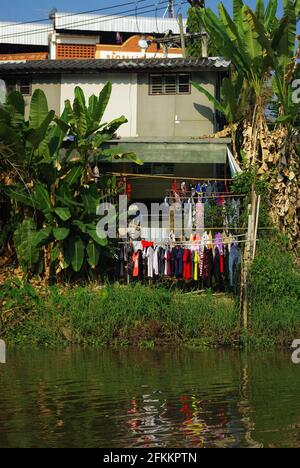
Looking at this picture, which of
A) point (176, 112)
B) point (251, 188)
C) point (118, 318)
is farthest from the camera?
point (176, 112)

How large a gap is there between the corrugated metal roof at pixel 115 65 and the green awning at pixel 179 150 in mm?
2228

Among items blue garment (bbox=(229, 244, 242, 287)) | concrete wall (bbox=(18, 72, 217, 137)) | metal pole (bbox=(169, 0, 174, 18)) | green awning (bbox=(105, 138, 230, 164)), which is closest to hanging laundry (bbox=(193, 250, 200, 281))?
blue garment (bbox=(229, 244, 242, 287))

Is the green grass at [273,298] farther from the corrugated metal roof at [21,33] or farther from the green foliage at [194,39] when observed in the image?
the corrugated metal roof at [21,33]

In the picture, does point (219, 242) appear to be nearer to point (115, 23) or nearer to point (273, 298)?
point (273, 298)

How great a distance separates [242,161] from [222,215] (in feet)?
7.52

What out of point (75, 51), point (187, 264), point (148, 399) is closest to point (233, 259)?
point (187, 264)

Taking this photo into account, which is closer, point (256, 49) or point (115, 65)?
point (256, 49)

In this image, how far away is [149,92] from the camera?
21391 mm

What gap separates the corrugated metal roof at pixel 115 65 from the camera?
2053cm

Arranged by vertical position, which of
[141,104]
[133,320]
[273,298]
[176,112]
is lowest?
[133,320]

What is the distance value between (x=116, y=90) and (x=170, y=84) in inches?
53.2

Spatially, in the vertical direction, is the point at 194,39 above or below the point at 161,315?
above

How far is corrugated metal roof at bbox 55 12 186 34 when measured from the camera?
35.4 meters
